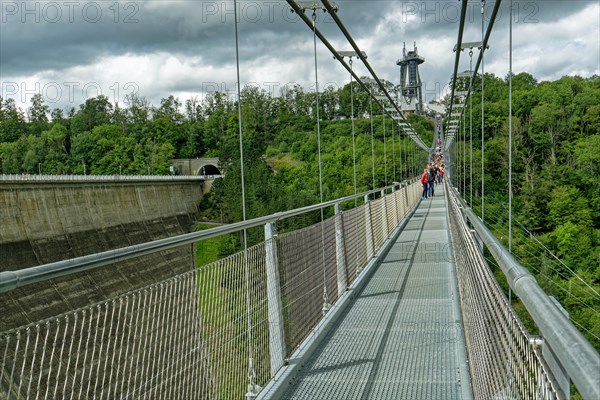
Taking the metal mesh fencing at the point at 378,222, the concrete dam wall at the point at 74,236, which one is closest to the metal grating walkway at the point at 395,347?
the metal mesh fencing at the point at 378,222

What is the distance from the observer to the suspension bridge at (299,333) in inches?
50.2

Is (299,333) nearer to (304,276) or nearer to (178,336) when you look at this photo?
(304,276)

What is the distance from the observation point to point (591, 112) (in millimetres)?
36750

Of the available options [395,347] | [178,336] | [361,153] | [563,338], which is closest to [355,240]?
[395,347]

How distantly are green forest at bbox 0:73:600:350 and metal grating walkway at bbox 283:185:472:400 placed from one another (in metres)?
0.75

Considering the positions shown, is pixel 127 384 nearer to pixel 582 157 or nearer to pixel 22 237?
pixel 22 237

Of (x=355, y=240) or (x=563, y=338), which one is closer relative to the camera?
(x=563, y=338)

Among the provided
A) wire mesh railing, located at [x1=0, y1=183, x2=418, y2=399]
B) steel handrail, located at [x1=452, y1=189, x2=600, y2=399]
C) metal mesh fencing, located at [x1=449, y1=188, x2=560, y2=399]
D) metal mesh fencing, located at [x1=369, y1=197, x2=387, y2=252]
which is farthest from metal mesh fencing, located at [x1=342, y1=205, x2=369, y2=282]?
steel handrail, located at [x1=452, y1=189, x2=600, y2=399]

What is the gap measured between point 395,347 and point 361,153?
99.4ft

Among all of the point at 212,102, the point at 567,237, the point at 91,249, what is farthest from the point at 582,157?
the point at 212,102

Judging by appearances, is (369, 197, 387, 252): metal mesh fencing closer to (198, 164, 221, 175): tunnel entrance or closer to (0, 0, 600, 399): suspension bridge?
(0, 0, 600, 399): suspension bridge

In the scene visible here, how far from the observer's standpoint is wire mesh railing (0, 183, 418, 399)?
4.84ft

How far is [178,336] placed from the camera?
203cm

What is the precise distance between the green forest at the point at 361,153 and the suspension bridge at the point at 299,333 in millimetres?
837
